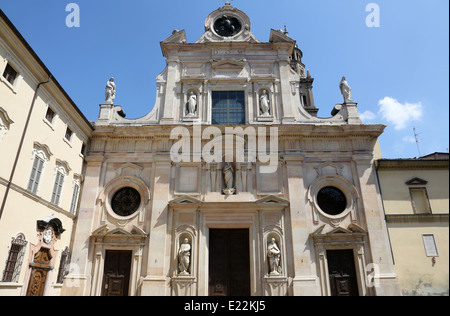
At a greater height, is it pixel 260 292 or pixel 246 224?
pixel 246 224

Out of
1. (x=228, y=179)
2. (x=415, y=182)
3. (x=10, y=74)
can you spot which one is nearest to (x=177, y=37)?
(x=228, y=179)

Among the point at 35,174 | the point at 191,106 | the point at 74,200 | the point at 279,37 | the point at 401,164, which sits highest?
the point at 279,37

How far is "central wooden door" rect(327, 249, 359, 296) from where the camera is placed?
14961 millimetres

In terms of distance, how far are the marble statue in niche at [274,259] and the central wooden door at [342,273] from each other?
2697mm

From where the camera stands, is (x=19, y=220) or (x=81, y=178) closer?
(x=19, y=220)

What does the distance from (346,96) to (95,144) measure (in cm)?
1571

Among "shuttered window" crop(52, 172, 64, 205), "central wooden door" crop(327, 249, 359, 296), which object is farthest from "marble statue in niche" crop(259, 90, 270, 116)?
"shuttered window" crop(52, 172, 64, 205)

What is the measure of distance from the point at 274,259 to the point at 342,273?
3.60 m

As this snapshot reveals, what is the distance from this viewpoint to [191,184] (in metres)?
17.0

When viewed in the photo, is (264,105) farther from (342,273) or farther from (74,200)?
(74,200)

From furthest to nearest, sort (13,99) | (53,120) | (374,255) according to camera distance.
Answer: (374,255)
(53,120)
(13,99)

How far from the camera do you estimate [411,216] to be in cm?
1557

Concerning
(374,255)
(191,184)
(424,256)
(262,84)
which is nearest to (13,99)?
(191,184)

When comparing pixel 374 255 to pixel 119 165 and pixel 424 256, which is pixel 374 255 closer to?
pixel 424 256
